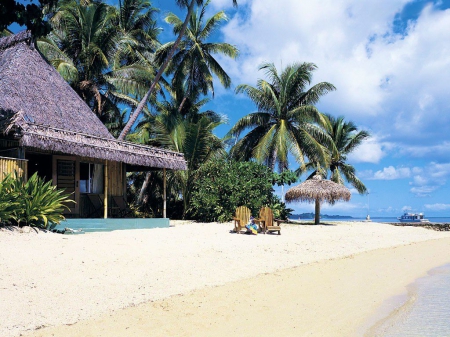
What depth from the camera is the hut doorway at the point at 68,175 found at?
13031 mm

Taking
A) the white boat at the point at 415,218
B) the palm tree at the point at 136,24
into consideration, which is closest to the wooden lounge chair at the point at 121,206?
the palm tree at the point at 136,24

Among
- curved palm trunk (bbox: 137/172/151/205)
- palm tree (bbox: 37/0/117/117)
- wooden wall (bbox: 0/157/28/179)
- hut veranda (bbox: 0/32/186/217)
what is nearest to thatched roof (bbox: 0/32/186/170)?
hut veranda (bbox: 0/32/186/217)

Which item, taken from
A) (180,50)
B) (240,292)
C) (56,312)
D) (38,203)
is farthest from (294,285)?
(180,50)

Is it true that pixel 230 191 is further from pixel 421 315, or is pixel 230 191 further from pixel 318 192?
pixel 421 315

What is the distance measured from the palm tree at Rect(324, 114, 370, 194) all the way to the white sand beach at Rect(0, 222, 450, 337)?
14692 millimetres

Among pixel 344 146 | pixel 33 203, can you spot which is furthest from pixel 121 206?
pixel 344 146

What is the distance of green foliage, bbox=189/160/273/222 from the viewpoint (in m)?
16.4

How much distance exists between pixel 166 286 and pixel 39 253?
95.4 inches

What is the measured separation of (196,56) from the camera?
23.5 m

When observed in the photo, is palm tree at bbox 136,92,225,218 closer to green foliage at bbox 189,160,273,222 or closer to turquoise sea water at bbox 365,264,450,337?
green foliage at bbox 189,160,273,222

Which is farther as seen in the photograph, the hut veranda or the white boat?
the white boat

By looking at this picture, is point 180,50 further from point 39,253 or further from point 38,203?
point 39,253

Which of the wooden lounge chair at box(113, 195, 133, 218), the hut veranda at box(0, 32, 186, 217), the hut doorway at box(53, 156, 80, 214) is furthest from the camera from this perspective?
the wooden lounge chair at box(113, 195, 133, 218)

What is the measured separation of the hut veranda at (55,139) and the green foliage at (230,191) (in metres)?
2.37
